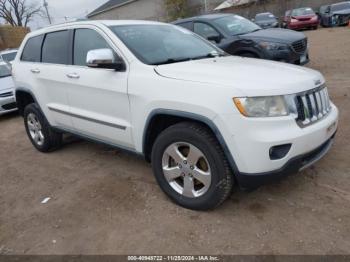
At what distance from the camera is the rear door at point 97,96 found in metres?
3.67

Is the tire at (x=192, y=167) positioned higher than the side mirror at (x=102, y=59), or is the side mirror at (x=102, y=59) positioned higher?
the side mirror at (x=102, y=59)

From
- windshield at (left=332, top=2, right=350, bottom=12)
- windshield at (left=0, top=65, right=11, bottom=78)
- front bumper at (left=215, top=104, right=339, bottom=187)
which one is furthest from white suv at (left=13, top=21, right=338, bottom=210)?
windshield at (left=332, top=2, right=350, bottom=12)

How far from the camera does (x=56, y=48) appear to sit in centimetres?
468

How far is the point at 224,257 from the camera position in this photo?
9.09 feet

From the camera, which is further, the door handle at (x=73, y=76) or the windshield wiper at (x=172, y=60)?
the door handle at (x=73, y=76)

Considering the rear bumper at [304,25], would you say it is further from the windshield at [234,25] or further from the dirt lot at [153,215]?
the dirt lot at [153,215]

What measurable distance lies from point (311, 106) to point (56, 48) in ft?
10.5

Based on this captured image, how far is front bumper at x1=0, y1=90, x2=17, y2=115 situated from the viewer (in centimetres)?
876

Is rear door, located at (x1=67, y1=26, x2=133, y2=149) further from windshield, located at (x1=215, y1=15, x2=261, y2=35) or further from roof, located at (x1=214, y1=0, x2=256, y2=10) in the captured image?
roof, located at (x1=214, y1=0, x2=256, y2=10)

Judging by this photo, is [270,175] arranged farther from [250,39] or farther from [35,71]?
[250,39]

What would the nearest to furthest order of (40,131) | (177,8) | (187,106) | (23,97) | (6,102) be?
1. (187,106)
2. (40,131)
3. (23,97)
4. (6,102)
5. (177,8)

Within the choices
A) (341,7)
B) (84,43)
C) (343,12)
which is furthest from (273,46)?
(341,7)

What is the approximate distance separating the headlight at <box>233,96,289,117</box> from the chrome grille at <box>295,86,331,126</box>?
0.18m

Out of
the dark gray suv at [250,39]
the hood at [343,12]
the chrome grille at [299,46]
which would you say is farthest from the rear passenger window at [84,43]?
the hood at [343,12]
